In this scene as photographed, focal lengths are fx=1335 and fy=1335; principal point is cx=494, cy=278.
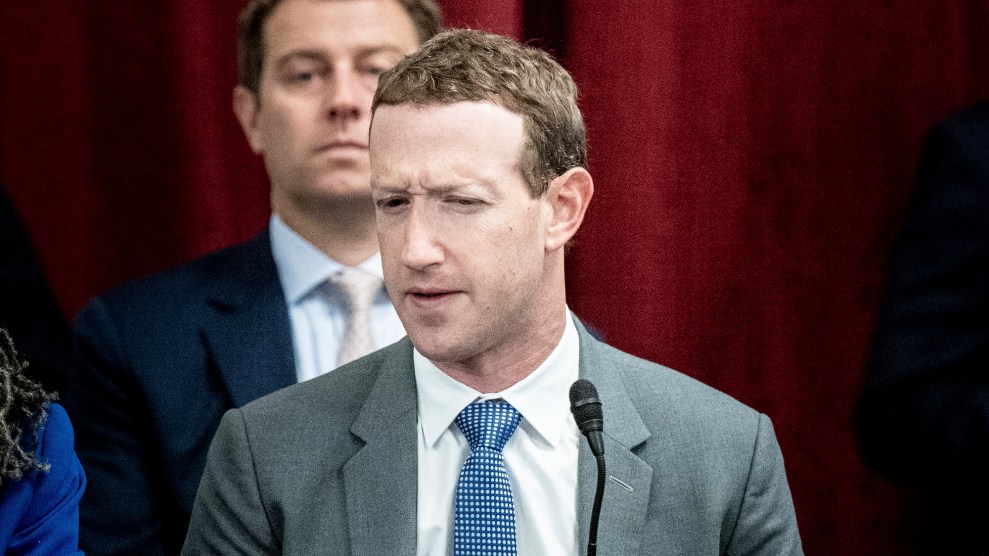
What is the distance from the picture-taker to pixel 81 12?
269 centimetres

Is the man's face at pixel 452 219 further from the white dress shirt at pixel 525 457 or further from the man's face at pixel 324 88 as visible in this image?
the man's face at pixel 324 88

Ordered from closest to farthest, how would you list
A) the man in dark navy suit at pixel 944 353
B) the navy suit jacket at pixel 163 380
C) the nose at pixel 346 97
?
the man in dark navy suit at pixel 944 353, the navy suit jacket at pixel 163 380, the nose at pixel 346 97

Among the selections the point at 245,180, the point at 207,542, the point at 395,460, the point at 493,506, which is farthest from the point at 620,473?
the point at 245,180

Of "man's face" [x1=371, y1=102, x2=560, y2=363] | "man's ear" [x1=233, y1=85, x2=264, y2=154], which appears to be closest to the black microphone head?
"man's face" [x1=371, y1=102, x2=560, y2=363]

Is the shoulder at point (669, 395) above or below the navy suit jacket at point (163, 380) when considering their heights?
above

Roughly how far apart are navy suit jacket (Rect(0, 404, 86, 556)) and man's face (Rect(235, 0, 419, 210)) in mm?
693

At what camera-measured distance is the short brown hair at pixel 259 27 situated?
236cm

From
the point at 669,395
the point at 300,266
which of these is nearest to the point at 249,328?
the point at 300,266

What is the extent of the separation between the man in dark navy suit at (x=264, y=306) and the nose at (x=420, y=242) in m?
0.69

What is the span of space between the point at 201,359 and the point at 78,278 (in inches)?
25.6

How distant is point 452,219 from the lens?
1.58 metres

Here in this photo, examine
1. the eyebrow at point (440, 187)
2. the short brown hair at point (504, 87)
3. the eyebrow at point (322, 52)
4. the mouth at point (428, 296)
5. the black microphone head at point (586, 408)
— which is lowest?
the black microphone head at point (586, 408)

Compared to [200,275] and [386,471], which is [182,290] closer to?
[200,275]

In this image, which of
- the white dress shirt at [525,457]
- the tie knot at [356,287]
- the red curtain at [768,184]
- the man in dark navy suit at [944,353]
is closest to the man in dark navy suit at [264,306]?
the tie knot at [356,287]
